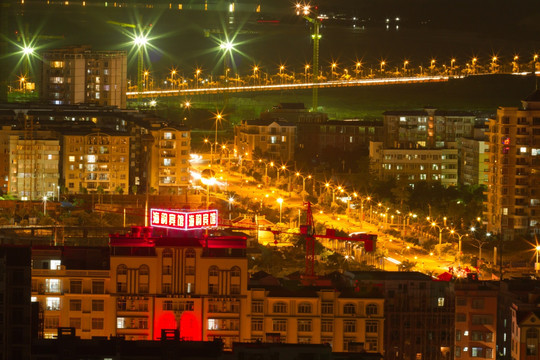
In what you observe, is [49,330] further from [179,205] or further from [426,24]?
[426,24]

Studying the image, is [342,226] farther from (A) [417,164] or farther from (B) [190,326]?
(B) [190,326]

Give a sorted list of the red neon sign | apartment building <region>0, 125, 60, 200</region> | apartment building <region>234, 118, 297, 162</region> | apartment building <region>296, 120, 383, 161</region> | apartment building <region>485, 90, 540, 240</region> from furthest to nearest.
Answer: apartment building <region>296, 120, 383, 161</region>, apartment building <region>234, 118, 297, 162</region>, apartment building <region>0, 125, 60, 200</region>, apartment building <region>485, 90, 540, 240</region>, the red neon sign

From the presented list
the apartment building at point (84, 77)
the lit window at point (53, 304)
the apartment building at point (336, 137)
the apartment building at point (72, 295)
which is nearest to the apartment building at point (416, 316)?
the apartment building at point (72, 295)

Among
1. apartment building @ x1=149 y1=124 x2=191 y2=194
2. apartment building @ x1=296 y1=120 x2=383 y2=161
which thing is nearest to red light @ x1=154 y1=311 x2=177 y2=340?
apartment building @ x1=149 y1=124 x2=191 y2=194

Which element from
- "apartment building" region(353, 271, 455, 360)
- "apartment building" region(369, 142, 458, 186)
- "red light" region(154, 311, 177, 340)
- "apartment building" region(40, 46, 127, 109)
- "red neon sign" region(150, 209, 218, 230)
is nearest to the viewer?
"red light" region(154, 311, 177, 340)

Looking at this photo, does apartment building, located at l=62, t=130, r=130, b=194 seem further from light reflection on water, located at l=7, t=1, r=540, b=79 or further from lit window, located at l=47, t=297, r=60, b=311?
light reflection on water, located at l=7, t=1, r=540, b=79

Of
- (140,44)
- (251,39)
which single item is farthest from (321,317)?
(251,39)
